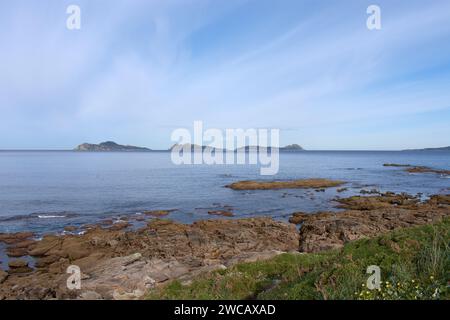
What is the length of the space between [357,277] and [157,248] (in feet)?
59.4

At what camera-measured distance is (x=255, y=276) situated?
1189cm

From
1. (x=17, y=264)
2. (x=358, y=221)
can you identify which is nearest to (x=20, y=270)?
(x=17, y=264)

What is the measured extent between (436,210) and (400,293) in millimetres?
36578

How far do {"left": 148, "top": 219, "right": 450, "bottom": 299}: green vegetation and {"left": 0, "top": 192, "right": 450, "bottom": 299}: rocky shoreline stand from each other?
116 inches

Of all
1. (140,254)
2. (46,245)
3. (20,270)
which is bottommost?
(20,270)

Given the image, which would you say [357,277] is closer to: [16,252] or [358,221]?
[358,221]

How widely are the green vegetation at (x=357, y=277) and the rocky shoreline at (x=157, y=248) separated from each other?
295cm

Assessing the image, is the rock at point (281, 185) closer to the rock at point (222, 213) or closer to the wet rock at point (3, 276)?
the rock at point (222, 213)

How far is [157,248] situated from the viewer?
77.8 ft

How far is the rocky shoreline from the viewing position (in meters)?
15.2
